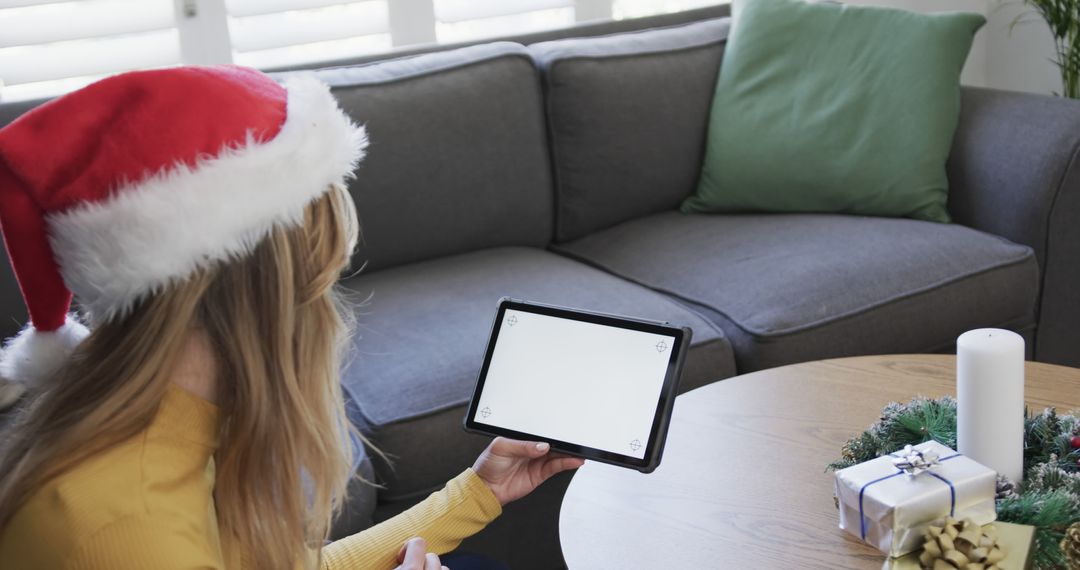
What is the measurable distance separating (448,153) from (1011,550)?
1384 millimetres

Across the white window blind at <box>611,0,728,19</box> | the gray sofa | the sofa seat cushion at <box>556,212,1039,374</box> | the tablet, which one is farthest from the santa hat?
the white window blind at <box>611,0,728,19</box>

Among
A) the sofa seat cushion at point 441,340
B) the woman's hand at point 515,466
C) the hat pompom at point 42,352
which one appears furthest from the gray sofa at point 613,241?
the hat pompom at point 42,352

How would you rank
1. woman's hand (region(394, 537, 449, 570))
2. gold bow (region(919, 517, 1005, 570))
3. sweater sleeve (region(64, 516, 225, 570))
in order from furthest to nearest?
1. woman's hand (region(394, 537, 449, 570))
2. gold bow (region(919, 517, 1005, 570))
3. sweater sleeve (region(64, 516, 225, 570))

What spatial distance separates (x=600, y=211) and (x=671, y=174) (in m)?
0.17

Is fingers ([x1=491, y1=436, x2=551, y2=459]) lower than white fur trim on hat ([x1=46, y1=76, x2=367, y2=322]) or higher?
lower

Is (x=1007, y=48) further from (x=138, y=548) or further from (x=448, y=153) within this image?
(x=138, y=548)

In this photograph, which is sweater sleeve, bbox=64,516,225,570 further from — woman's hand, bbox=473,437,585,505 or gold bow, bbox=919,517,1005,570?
gold bow, bbox=919,517,1005,570

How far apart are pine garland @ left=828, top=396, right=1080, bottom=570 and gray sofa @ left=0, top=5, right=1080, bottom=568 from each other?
1.97 ft

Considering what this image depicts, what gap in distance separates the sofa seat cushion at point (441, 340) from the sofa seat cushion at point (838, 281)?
70 mm

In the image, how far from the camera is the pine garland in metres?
0.93

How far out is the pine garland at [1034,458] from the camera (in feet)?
3.06

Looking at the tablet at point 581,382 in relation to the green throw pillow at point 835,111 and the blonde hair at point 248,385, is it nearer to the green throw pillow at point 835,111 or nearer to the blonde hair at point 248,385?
the blonde hair at point 248,385

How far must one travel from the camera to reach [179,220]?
2.63 feet

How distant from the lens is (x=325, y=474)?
96 cm
